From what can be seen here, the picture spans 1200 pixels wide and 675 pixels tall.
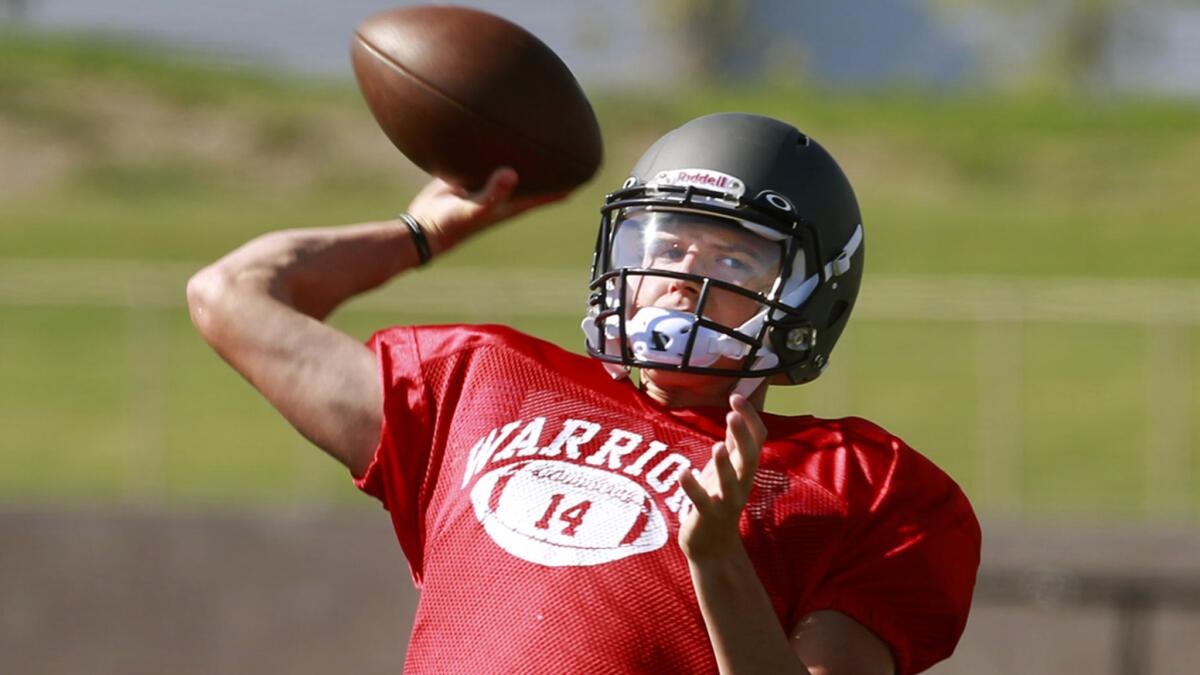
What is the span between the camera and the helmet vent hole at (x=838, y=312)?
103 inches

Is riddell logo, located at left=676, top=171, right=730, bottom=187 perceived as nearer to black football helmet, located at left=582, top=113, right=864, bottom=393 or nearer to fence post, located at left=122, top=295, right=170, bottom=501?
black football helmet, located at left=582, top=113, right=864, bottom=393

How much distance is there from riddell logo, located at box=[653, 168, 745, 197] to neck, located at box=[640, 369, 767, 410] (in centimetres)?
26

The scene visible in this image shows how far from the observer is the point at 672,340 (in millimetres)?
2398

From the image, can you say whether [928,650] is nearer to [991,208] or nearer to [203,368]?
[203,368]

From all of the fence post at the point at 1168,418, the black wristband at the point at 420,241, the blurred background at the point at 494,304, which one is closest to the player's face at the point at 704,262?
the black wristband at the point at 420,241

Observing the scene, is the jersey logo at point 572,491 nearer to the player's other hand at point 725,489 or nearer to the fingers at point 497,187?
the player's other hand at point 725,489

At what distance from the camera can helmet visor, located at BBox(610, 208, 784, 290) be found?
2.49 metres

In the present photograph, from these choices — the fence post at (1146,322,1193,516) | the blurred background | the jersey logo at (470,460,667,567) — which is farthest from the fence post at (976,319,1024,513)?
the jersey logo at (470,460,667,567)

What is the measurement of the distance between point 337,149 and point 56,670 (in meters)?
18.5

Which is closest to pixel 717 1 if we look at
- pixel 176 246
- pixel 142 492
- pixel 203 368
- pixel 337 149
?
pixel 337 149

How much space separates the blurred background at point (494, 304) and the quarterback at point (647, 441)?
556 centimetres

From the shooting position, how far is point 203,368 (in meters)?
18.5

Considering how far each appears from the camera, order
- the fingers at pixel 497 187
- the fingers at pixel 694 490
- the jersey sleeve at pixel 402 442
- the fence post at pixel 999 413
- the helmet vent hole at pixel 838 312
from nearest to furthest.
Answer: the fingers at pixel 694 490 → the jersey sleeve at pixel 402 442 → the helmet vent hole at pixel 838 312 → the fingers at pixel 497 187 → the fence post at pixel 999 413

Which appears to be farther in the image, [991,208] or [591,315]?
[991,208]
